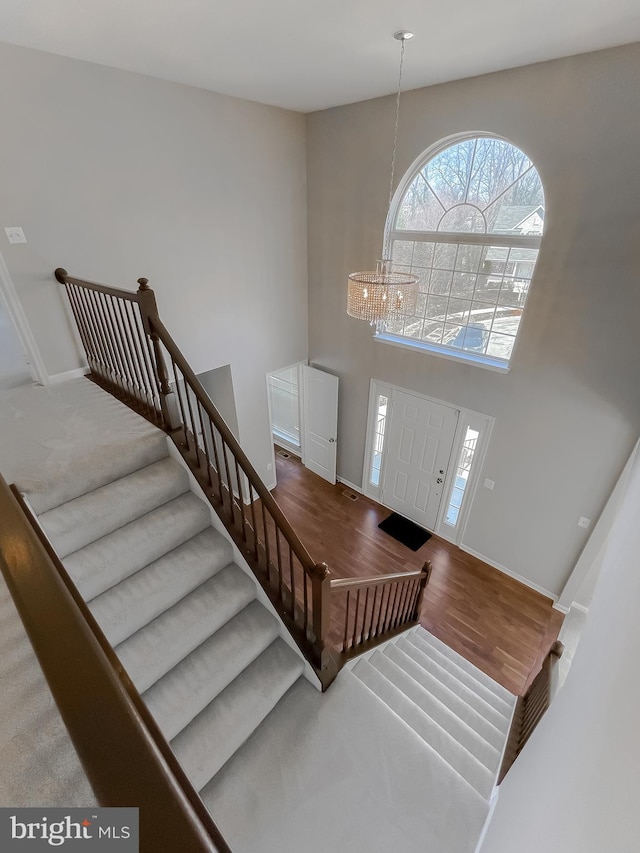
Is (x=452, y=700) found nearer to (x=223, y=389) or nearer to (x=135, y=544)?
(x=135, y=544)

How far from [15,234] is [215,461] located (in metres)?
2.25

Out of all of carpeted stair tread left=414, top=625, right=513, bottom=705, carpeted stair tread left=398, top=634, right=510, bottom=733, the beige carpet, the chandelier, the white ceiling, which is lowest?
carpeted stair tread left=414, top=625, right=513, bottom=705

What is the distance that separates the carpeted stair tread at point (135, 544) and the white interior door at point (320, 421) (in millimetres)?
2958

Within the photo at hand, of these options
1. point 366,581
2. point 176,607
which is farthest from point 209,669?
point 366,581

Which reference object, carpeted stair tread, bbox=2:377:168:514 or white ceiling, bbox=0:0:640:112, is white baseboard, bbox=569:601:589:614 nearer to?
carpeted stair tread, bbox=2:377:168:514

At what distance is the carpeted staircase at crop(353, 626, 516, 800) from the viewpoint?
80.1 inches

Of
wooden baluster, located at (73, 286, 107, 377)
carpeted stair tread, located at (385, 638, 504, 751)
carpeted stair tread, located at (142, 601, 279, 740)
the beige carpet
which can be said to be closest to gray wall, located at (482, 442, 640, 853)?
carpeted stair tread, located at (385, 638, 504, 751)

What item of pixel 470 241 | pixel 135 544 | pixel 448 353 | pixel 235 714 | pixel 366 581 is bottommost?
pixel 235 714

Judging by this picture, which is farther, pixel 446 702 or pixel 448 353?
pixel 448 353

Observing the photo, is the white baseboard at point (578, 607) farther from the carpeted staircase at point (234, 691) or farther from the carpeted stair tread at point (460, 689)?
the carpeted staircase at point (234, 691)

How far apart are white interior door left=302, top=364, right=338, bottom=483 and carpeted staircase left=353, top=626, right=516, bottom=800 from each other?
8.90ft

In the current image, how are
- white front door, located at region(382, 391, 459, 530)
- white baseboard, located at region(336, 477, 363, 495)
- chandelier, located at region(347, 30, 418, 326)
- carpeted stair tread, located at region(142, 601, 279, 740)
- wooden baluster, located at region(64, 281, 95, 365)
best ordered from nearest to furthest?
1. carpeted stair tread, located at region(142, 601, 279, 740)
2. chandelier, located at region(347, 30, 418, 326)
3. wooden baluster, located at region(64, 281, 95, 365)
4. white front door, located at region(382, 391, 459, 530)
5. white baseboard, located at region(336, 477, 363, 495)

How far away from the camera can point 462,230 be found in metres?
3.51

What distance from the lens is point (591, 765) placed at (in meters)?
0.84
